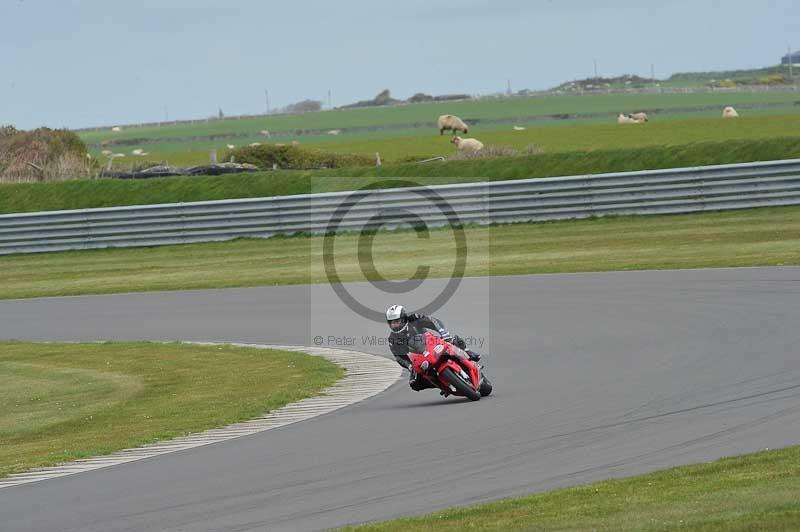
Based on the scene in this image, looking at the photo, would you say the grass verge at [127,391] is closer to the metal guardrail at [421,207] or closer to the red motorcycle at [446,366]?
the red motorcycle at [446,366]

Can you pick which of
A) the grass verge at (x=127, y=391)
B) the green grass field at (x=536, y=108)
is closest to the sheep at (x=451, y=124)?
the green grass field at (x=536, y=108)

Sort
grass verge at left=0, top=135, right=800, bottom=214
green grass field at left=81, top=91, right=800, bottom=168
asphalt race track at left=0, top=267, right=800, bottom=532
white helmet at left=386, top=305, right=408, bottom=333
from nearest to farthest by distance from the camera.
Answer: asphalt race track at left=0, top=267, right=800, bottom=532
white helmet at left=386, top=305, right=408, bottom=333
grass verge at left=0, top=135, right=800, bottom=214
green grass field at left=81, top=91, right=800, bottom=168

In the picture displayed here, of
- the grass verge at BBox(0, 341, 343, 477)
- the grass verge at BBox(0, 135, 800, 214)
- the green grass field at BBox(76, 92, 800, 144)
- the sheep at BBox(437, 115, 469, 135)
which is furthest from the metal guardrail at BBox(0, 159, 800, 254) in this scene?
the green grass field at BBox(76, 92, 800, 144)

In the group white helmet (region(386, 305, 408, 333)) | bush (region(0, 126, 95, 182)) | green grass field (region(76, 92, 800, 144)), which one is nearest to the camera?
white helmet (region(386, 305, 408, 333))

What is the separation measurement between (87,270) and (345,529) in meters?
24.3

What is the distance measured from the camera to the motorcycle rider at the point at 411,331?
1311cm

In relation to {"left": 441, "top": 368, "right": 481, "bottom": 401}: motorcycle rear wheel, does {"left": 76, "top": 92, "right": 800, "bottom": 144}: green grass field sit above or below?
above

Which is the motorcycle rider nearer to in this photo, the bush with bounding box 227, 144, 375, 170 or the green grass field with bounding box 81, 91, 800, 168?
the bush with bounding box 227, 144, 375, 170

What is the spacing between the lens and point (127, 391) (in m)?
15.6

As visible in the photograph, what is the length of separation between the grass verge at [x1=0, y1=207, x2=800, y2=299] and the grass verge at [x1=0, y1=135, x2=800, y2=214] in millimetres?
4086

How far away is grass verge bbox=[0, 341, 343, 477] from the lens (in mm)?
12711

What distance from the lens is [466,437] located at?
1076cm

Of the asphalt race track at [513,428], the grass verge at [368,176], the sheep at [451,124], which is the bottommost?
the asphalt race track at [513,428]

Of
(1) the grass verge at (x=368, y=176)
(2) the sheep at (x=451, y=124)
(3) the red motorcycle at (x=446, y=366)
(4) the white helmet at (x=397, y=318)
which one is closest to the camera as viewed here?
(3) the red motorcycle at (x=446, y=366)
